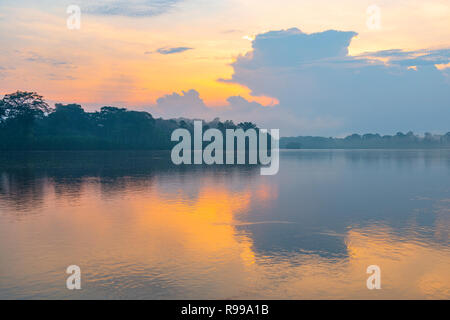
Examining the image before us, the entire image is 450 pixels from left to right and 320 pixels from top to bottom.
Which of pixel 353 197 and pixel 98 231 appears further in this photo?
pixel 353 197

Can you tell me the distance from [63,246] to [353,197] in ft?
96.5

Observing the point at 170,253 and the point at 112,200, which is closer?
the point at 170,253

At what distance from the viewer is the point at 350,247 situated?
20625mm

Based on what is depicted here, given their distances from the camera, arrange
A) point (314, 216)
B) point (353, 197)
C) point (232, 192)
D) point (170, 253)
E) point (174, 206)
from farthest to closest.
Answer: point (232, 192)
point (353, 197)
point (174, 206)
point (314, 216)
point (170, 253)

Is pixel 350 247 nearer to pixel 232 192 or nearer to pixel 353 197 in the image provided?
pixel 353 197

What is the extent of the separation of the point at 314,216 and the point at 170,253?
14.1 m

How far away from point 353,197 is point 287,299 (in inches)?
1159

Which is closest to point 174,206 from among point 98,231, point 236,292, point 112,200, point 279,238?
point 112,200

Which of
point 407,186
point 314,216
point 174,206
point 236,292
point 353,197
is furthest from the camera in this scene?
point 407,186
